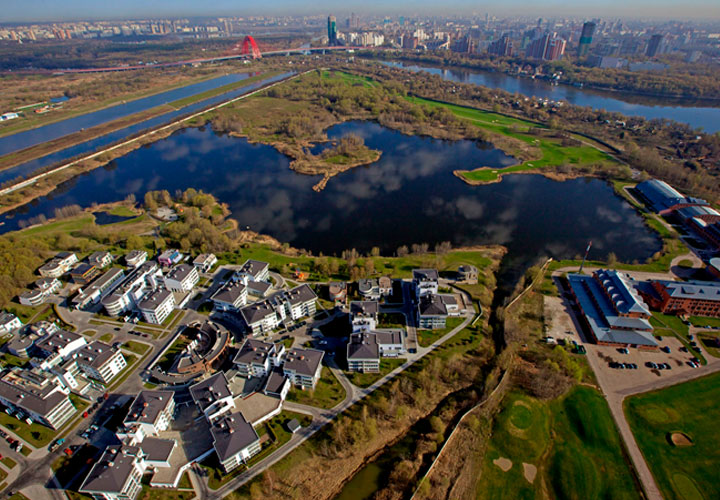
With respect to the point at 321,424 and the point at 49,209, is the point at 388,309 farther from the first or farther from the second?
the point at 49,209

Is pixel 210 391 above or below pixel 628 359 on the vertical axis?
above

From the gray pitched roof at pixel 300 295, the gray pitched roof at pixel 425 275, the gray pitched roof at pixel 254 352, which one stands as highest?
the gray pitched roof at pixel 425 275

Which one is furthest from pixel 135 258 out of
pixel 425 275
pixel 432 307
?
pixel 432 307

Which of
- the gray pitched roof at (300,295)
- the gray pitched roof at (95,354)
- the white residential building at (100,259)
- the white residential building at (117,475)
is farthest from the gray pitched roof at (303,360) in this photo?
the white residential building at (100,259)

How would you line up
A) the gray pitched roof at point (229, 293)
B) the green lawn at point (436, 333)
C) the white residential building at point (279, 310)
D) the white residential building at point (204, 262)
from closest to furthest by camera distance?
1. the green lawn at point (436, 333)
2. the white residential building at point (279, 310)
3. the gray pitched roof at point (229, 293)
4. the white residential building at point (204, 262)

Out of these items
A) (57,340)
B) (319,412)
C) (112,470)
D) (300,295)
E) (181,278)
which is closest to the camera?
(112,470)

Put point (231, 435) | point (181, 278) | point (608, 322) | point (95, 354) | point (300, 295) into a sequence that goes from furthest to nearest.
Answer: point (181, 278)
point (300, 295)
point (608, 322)
point (95, 354)
point (231, 435)

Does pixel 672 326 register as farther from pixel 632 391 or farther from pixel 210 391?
pixel 210 391

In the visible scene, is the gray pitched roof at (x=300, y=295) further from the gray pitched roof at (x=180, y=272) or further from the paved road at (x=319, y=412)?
the gray pitched roof at (x=180, y=272)
